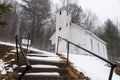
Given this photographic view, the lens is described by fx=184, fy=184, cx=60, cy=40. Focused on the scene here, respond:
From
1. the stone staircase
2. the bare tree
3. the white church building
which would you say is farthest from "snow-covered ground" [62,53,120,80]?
the bare tree

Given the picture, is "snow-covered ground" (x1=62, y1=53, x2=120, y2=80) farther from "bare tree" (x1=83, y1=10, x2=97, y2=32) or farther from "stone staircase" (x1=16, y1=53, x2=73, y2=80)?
"bare tree" (x1=83, y1=10, x2=97, y2=32)

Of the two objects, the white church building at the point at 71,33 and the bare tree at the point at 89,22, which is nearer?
the white church building at the point at 71,33

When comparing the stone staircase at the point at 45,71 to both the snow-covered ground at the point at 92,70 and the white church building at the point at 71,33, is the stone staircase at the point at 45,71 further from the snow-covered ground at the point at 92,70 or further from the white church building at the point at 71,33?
the white church building at the point at 71,33

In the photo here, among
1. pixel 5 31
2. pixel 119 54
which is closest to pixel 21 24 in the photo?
pixel 5 31

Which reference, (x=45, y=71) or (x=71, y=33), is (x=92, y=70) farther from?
(x=71, y=33)

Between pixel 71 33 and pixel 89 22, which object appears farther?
pixel 89 22

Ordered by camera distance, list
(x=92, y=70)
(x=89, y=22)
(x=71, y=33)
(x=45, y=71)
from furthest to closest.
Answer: (x=89, y=22)
(x=71, y=33)
(x=92, y=70)
(x=45, y=71)

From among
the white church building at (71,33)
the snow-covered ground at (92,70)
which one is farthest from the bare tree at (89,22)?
the snow-covered ground at (92,70)

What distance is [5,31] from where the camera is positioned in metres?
31.2

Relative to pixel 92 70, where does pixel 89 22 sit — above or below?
above

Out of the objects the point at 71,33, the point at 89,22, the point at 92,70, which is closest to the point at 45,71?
the point at 92,70

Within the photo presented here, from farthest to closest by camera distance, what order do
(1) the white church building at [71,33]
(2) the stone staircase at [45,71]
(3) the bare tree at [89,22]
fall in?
(3) the bare tree at [89,22] → (1) the white church building at [71,33] → (2) the stone staircase at [45,71]

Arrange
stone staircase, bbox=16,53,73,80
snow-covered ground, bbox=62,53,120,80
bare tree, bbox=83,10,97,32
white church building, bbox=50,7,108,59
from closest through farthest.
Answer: stone staircase, bbox=16,53,73,80
snow-covered ground, bbox=62,53,120,80
white church building, bbox=50,7,108,59
bare tree, bbox=83,10,97,32

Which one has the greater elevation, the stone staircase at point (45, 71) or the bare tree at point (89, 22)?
the bare tree at point (89, 22)
